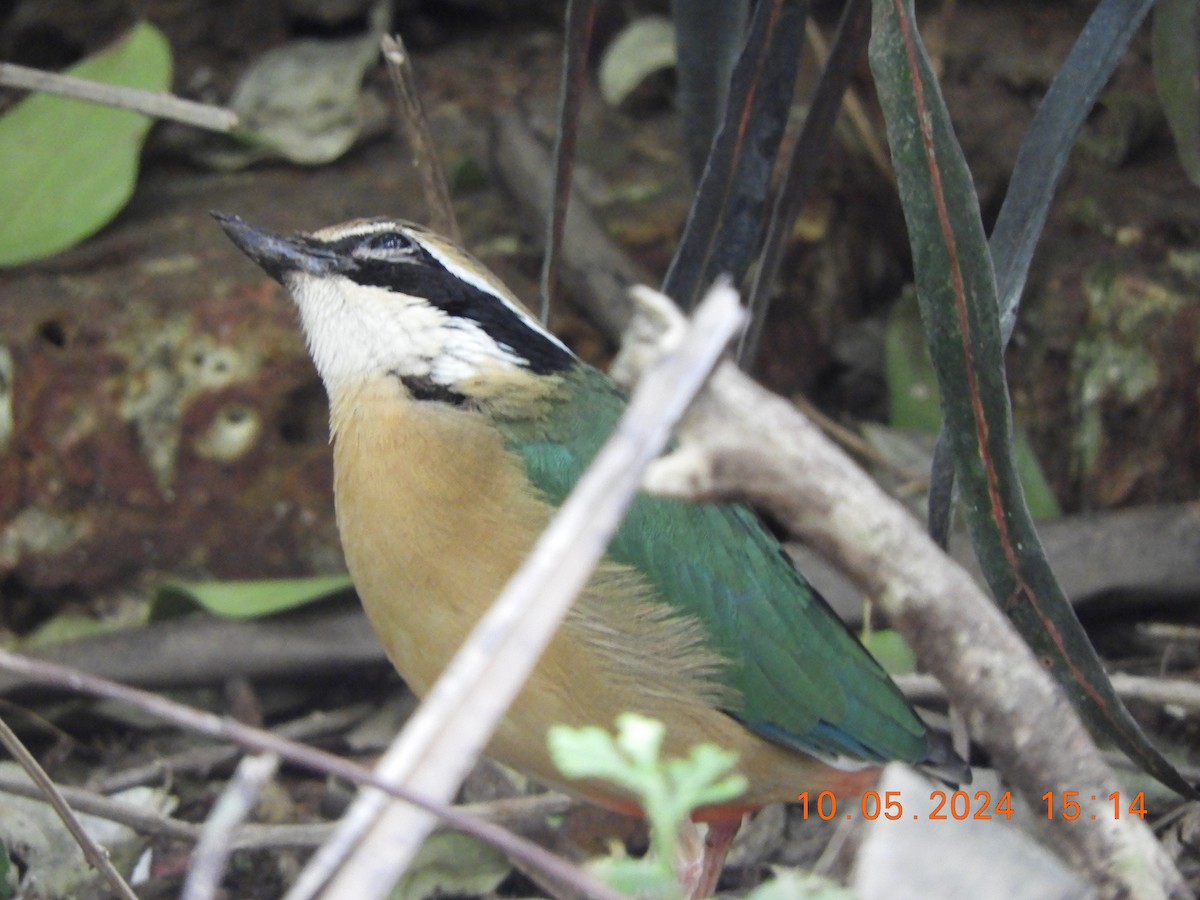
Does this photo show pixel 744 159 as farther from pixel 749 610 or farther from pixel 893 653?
pixel 893 653

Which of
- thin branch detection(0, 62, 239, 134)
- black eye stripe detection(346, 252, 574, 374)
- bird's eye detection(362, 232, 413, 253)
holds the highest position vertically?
thin branch detection(0, 62, 239, 134)

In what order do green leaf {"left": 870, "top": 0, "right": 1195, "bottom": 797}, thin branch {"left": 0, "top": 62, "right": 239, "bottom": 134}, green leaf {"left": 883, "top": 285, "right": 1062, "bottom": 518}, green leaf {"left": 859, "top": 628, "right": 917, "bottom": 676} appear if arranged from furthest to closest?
green leaf {"left": 883, "top": 285, "right": 1062, "bottom": 518}
green leaf {"left": 859, "top": 628, "right": 917, "bottom": 676}
thin branch {"left": 0, "top": 62, "right": 239, "bottom": 134}
green leaf {"left": 870, "top": 0, "right": 1195, "bottom": 797}

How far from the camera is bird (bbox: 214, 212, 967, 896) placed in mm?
3033

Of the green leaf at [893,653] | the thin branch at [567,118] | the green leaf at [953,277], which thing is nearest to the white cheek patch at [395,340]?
the thin branch at [567,118]

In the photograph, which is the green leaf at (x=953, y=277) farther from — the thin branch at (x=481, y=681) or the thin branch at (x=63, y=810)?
the thin branch at (x=63, y=810)

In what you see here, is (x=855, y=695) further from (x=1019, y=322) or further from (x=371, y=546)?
(x=1019, y=322)

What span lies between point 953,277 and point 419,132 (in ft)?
5.08

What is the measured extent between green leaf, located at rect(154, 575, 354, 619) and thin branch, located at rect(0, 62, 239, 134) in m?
1.26

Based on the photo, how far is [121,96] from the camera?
3994 millimetres

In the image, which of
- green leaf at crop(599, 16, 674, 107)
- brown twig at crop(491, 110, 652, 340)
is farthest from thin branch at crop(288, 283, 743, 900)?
green leaf at crop(599, 16, 674, 107)

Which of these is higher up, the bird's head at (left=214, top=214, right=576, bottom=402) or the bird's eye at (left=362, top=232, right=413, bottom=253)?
the bird's eye at (left=362, top=232, right=413, bottom=253)

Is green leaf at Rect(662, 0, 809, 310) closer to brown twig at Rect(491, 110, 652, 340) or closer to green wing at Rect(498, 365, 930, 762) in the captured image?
green wing at Rect(498, 365, 930, 762)

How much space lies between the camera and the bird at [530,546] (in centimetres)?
303

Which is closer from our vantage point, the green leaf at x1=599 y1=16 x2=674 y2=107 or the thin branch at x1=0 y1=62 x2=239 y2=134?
the thin branch at x1=0 y1=62 x2=239 y2=134
